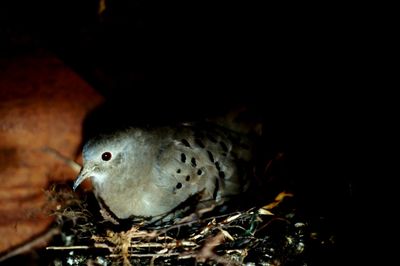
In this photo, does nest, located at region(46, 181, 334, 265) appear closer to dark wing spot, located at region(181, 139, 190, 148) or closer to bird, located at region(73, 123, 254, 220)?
bird, located at region(73, 123, 254, 220)

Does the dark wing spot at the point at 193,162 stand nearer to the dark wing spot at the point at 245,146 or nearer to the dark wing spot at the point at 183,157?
the dark wing spot at the point at 183,157

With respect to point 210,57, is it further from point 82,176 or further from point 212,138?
point 82,176

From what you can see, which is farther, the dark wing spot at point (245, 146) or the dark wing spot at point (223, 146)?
the dark wing spot at point (245, 146)

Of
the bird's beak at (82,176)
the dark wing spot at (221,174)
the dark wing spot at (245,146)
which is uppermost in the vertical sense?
the dark wing spot at (245,146)

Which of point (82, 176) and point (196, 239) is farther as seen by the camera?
point (82, 176)

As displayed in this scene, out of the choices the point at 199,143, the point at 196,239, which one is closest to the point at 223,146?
the point at 199,143

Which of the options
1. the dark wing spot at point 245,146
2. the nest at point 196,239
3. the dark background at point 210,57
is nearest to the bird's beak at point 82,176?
the nest at point 196,239

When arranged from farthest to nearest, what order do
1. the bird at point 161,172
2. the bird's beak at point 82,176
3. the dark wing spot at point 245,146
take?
the dark wing spot at point 245,146 < the bird at point 161,172 < the bird's beak at point 82,176

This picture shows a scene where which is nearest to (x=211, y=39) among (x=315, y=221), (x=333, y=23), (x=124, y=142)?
(x=333, y=23)
